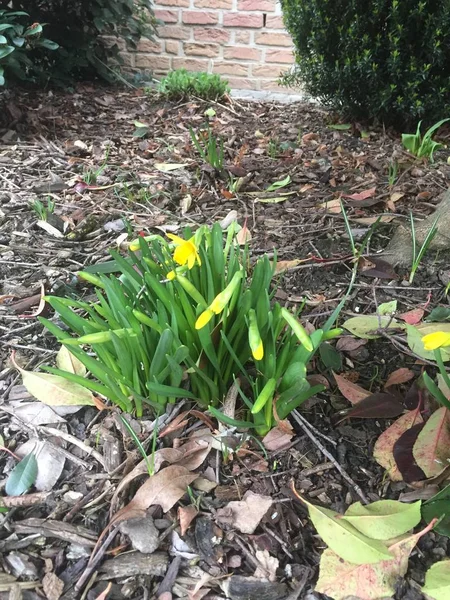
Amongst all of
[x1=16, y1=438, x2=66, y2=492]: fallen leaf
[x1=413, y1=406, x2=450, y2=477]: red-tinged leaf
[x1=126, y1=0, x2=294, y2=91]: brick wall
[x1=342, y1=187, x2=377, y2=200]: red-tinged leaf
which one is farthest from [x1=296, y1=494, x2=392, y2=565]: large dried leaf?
[x1=126, y1=0, x2=294, y2=91]: brick wall

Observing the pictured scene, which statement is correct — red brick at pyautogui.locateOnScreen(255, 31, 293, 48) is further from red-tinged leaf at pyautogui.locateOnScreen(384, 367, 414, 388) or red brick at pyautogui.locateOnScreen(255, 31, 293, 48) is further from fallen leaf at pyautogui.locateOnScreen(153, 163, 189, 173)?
red-tinged leaf at pyautogui.locateOnScreen(384, 367, 414, 388)

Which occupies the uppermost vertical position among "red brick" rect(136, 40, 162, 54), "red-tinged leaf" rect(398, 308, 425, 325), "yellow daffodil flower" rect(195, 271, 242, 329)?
"red brick" rect(136, 40, 162, 54)

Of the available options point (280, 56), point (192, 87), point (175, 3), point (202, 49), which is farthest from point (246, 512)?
point (175, 3)

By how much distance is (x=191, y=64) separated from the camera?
4727 millimetres

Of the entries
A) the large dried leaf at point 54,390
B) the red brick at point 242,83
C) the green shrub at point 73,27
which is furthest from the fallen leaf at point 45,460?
the red brick at point 242,83

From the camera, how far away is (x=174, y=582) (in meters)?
0.93

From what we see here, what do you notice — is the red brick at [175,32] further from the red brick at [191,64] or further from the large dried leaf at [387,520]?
the large dried leaf at [387,520]

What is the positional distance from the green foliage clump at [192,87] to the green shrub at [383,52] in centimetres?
69

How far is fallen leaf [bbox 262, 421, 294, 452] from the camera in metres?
1.15

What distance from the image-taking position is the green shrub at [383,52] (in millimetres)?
2676

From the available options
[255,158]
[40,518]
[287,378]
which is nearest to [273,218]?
[255,158]

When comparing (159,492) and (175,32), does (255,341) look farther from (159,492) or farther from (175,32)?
(175,32)

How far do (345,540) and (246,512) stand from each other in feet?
0.65

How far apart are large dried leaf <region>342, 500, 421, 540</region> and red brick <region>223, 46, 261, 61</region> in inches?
172
